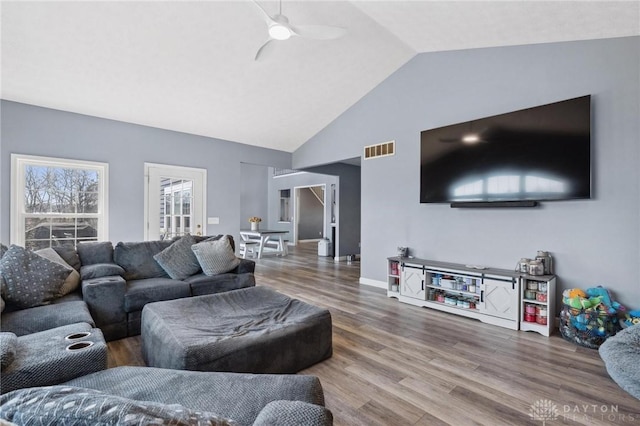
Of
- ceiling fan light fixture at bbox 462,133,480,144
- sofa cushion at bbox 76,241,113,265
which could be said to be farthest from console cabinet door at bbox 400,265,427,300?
sofa cushion at bbox 76,241,113,265

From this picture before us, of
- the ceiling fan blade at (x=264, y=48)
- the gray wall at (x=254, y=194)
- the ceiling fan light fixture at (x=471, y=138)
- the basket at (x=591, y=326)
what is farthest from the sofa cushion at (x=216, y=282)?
the gray wall at (x=254, y=194)

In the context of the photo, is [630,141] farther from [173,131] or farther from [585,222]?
[173,131]

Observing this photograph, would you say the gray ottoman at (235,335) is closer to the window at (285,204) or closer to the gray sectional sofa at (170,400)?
the gray sectional sofa at (170,400)

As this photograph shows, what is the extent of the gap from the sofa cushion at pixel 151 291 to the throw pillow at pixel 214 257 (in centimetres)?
37

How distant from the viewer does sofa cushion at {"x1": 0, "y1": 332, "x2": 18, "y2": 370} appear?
123cm

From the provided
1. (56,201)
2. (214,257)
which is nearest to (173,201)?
(56,201)

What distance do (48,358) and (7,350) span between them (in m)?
0.15

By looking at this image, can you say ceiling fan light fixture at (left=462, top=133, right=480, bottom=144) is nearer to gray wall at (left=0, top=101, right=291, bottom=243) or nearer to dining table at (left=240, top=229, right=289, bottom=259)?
gray wall at (left=0, top=101, right=291, bottom=243)

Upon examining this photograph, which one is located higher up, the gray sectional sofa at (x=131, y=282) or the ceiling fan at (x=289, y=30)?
the ceiling fan at (x=289, y=30)

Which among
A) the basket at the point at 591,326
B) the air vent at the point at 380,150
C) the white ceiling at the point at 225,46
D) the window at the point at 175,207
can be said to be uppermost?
the white ceiling at the point at 225,46

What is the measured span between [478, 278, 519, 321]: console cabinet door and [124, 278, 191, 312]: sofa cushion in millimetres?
3294

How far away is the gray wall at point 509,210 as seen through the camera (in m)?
2.77

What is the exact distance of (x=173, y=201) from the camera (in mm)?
5418

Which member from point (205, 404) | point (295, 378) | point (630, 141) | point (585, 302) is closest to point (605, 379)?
point (585, 302)
